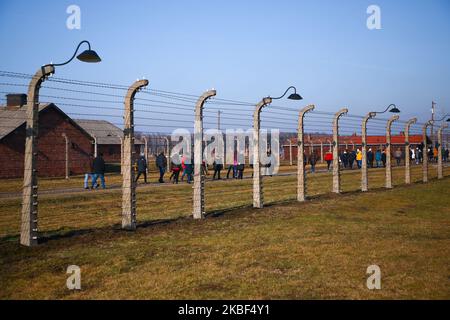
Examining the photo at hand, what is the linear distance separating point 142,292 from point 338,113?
11.2 metres

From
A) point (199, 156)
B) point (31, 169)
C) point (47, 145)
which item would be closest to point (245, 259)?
point (31, 169)

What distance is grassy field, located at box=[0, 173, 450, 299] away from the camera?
5.09 m

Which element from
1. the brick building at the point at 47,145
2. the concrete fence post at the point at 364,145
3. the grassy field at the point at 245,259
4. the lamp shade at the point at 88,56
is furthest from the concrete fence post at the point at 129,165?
the brick building at the point at 47,145

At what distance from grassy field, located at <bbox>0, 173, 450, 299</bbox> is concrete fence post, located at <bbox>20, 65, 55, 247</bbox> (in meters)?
0.27

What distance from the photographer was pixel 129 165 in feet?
28.6

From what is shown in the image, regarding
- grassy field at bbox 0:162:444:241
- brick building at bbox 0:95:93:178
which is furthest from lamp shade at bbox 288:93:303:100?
brick building at bbox 0:95:93:178

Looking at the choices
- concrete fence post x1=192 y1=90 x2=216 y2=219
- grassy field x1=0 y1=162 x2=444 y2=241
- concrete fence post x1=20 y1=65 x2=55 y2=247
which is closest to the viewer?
concrete fence post x1=20 y1=65 x2=55 y2=247

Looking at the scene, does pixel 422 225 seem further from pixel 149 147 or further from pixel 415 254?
pixel 149 147

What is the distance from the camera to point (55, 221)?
34.7ft

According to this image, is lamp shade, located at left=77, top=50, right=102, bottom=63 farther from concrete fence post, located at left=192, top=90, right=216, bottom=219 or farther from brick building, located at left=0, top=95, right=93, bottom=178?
brick building, located at left=0, top=95, right=93, bottom=178

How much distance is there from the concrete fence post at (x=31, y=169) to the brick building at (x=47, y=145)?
21.0 metres

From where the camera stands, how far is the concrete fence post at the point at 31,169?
723 centimetres
